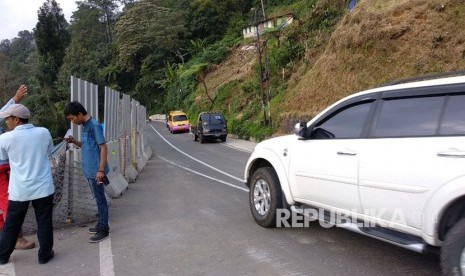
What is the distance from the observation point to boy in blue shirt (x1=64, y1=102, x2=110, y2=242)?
5844 millimetres

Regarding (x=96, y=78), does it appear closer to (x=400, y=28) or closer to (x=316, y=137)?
(x=400, y=28)

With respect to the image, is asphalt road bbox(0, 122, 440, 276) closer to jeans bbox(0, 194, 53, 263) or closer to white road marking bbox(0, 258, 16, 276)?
white road marking bbox(0, 258, 16, 276)

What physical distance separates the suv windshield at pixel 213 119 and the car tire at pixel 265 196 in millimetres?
22423

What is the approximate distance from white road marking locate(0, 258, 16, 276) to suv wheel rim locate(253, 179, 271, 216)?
3183mm

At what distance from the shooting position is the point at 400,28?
21141 millimetres

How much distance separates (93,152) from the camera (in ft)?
19.6

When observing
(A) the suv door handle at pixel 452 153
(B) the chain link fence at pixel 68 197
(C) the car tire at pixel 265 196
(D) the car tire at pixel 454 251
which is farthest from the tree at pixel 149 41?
(D) the car tire at pixel 454 251

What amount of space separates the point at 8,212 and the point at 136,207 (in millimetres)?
3135

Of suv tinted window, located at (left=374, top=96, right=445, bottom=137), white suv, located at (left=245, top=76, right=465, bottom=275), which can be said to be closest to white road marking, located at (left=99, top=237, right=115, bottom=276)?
white suv, located at (left=245, top=76, right=465, bottom=275)

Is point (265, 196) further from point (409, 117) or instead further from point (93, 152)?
point (409, 117)

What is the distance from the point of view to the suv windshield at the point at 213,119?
2886 cm

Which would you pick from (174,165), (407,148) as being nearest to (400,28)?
(174,165)

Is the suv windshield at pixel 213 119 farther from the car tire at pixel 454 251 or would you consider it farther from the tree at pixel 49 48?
the car tire at pixel 454 251

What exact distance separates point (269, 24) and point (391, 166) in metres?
46.8
